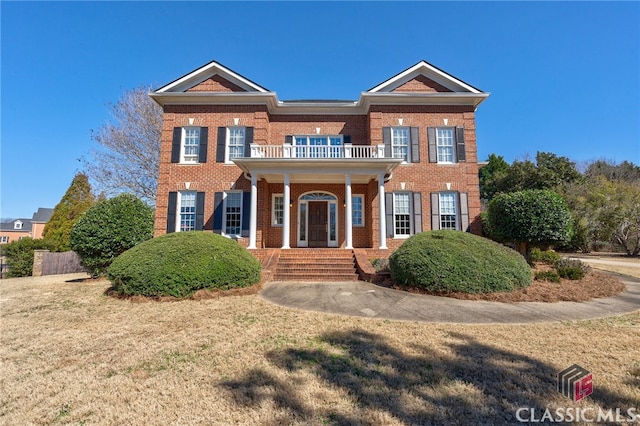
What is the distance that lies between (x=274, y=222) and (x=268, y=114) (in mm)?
5609

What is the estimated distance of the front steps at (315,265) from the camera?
1067 cm

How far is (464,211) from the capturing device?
47.8 feet

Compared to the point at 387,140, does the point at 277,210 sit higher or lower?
lower

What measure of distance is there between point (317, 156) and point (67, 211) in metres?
19.7

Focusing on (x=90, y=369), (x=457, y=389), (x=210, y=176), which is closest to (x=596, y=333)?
(x=457, y=389)

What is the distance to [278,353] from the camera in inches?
162

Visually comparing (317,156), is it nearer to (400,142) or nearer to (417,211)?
(400,142)

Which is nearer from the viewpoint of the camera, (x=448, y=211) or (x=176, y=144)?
(x=448, y=211)

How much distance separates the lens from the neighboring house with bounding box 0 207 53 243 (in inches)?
1997

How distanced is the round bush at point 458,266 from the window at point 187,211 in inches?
402

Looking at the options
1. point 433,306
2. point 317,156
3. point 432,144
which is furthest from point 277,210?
point 433,306

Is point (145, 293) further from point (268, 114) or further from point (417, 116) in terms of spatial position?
point (417, 116)

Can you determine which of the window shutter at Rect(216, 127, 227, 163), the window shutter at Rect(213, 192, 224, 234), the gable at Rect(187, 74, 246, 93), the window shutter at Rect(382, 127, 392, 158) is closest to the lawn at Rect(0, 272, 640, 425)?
the window shutter at Rect(213, 192, 224, 234)

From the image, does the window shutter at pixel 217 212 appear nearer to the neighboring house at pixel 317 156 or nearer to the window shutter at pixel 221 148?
the neighboring house at pixel 317 156
